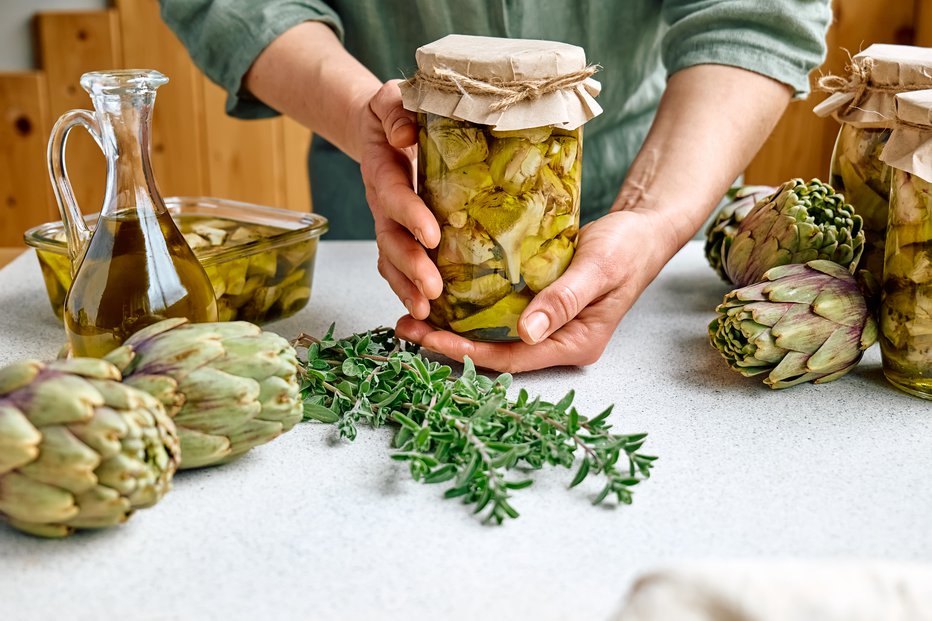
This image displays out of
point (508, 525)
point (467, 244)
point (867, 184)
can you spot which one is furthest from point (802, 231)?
point (508, 525)

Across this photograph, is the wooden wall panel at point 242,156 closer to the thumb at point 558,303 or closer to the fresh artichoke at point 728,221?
the fresh artichoke at point 728,221

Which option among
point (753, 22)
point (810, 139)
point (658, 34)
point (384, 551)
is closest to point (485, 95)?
point (384, 551)

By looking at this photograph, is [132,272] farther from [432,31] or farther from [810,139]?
[810,139]

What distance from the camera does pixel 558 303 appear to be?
2.32ft

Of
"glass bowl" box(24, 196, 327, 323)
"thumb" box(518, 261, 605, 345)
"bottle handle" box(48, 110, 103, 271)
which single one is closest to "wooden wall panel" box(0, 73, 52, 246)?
"glass bowl" box(24, 196, 327, 323)

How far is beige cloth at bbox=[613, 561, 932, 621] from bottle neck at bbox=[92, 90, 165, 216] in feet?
1.45

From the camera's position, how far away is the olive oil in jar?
0.63 metres

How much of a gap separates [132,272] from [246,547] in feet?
0.74

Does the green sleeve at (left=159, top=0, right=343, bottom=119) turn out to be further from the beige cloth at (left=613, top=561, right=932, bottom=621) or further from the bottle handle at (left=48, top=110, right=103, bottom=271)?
the beige cloth at (left=613, top=561, right=932, bottom=621)

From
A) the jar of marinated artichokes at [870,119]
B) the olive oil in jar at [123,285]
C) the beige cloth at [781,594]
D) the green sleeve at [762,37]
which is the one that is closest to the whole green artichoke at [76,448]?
the olive oil in jar at [123,285]

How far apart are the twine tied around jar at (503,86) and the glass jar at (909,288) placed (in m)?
0.24

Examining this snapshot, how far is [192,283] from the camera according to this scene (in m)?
0.66

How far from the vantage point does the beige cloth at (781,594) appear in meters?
0.36

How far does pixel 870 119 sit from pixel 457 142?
0.33m
